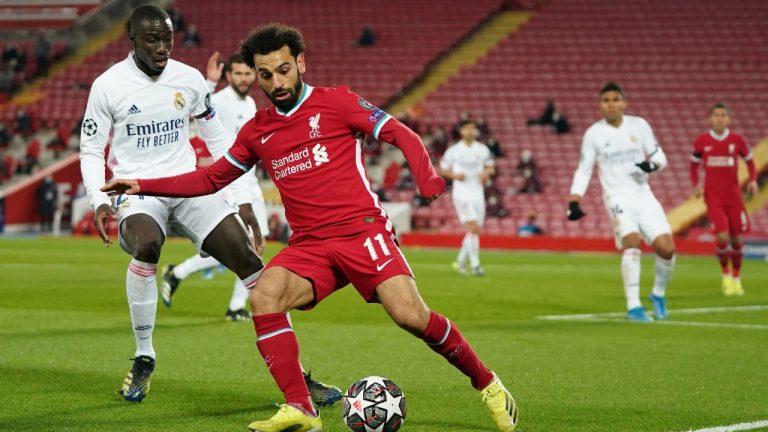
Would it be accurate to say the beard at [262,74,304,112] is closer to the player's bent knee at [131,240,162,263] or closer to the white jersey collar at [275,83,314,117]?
the white jersey collar at [275,83,314,117]

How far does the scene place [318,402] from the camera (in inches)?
265

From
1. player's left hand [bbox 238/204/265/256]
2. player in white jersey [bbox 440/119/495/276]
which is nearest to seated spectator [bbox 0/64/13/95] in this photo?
player in white jersey [bbox 440/119/495/276]

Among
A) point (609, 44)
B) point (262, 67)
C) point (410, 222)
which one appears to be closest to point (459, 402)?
point (262, 67)

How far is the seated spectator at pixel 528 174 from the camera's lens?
1166 inches

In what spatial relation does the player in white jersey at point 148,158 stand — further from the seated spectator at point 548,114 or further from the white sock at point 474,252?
the seated spectator at point 548,114

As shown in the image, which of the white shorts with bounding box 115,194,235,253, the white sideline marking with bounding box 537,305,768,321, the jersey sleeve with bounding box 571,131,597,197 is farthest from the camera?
the white sideline marking with bounding box 537,305,768,321

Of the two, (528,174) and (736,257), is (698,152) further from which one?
(528,174)

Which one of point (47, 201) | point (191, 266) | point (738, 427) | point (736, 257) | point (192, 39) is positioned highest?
point (192, 39)

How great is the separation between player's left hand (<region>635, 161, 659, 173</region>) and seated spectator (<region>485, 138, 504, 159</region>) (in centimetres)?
1879

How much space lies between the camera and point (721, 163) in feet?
54.2

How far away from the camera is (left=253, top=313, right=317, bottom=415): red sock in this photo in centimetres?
564

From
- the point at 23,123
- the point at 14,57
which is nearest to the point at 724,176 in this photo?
the point at 23,123

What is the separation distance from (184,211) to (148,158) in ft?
1.35

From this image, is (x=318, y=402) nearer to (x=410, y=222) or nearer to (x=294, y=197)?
(x=294, y=197)
